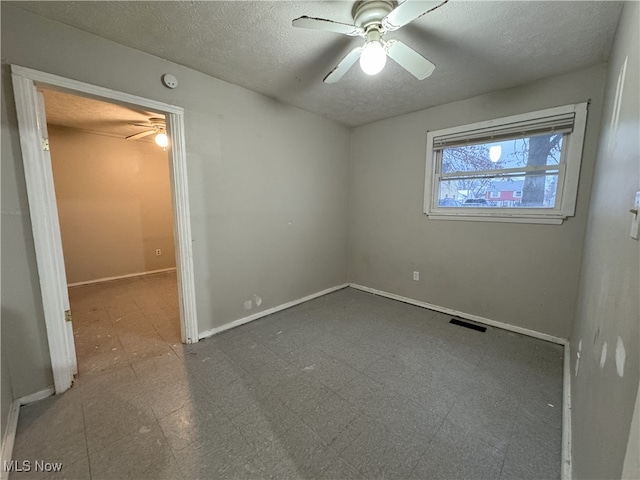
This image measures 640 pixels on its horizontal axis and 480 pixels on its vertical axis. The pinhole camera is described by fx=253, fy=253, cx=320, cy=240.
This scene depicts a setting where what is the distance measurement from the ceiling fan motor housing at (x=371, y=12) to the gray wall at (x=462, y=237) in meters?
1.71

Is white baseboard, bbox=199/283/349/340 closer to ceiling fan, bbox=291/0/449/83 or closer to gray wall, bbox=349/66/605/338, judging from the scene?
gray wall, bbox=349/66/605/338

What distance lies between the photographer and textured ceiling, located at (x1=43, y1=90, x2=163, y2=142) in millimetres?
2629

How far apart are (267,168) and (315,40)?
129 cm

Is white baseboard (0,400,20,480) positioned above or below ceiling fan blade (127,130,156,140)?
below

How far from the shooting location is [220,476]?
118 centimetres

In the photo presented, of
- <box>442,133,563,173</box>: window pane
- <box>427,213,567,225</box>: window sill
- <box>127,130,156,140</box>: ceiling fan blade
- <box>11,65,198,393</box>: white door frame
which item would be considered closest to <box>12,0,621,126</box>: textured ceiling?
<box>11,65,198,393</box>: white door frame

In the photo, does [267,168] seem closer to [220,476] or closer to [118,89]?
[118,89]

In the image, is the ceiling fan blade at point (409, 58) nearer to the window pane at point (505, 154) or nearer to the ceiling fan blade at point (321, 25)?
the ceiling fan blade at point (321, 25)

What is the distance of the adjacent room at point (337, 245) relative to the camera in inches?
49.6

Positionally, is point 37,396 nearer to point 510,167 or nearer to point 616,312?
point 616,312

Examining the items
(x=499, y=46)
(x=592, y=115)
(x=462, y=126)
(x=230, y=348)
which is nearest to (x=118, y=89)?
(x=230, y=348)

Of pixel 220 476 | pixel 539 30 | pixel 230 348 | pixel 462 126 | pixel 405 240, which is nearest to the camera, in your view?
pixel 220 476

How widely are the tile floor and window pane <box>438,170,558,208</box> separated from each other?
50.9 inches

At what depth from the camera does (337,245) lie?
3707 mm
